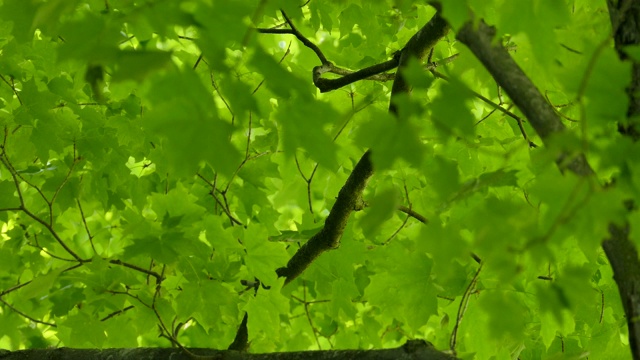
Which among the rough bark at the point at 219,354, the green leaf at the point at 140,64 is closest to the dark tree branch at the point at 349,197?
the rough bark at the point at 219,354

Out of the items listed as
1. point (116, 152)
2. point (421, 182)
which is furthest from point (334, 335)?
point (116, 152)

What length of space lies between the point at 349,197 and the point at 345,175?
77cm

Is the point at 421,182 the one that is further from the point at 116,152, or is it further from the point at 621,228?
the point at 621,228

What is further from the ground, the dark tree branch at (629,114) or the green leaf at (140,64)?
the green leaf at (140,64)

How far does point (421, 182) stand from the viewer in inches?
104

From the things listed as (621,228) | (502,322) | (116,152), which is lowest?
(116,152)

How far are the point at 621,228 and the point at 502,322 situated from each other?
20 cm

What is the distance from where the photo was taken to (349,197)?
6.61ft

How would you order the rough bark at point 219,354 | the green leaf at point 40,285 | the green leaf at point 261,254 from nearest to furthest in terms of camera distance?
1. the rough bark at point 219,354
2. the green leaf at point 40,285
3. the green leaf at point 261,254

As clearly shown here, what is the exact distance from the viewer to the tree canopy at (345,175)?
0.93 meters

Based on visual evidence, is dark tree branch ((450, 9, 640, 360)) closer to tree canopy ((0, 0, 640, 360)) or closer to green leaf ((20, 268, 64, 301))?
tree canopy ((0, 0, 640, 360))

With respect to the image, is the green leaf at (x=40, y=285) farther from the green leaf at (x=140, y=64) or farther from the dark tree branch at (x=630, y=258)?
the dark tree branch at (x=630, y=258)

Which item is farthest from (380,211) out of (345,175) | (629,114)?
(345,175)

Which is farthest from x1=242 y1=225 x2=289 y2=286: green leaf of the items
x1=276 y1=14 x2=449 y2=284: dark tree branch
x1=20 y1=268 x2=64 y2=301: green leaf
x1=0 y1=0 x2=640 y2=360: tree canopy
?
x1=20 y1=268 x2=64 y2=301: green leaf
